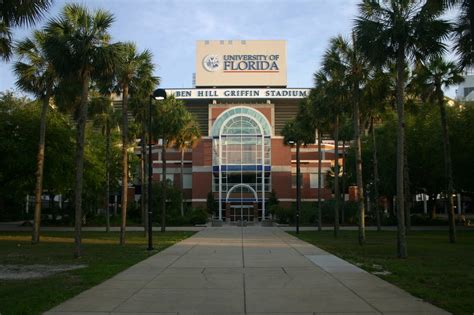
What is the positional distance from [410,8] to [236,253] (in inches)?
459

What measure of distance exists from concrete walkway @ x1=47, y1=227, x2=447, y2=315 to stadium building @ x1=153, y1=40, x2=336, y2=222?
61563 millimetres

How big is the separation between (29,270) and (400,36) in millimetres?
14872

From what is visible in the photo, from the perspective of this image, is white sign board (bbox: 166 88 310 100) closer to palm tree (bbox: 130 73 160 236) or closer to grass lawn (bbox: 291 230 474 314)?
palm tree (bbox: 130 73 160 236)

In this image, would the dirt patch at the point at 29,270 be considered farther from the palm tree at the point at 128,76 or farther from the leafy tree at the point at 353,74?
the leafy tree at the point at 353,74

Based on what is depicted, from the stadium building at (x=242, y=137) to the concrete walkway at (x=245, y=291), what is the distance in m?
61.6

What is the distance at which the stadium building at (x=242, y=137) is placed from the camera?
79.8m

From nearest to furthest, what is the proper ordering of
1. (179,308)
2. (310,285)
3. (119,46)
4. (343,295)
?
1. (179,308)
2. (343,295)
3. (310,285)
4. (119,46)

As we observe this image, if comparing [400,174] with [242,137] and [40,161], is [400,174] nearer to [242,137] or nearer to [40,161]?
[40,161]

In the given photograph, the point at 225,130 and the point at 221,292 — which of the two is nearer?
the point at 221,292

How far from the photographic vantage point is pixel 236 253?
22.3 meters

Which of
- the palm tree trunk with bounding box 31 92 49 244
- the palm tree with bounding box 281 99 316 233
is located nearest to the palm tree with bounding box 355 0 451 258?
the palm tree trunk with bounding box 31 92 49 244

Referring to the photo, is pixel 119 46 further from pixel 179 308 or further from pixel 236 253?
pixel 179 308

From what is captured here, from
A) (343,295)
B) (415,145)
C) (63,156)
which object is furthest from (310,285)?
(415,145)

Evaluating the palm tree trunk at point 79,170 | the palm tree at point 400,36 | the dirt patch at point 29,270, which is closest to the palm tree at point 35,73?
the palm tree trunk at point 79,170
